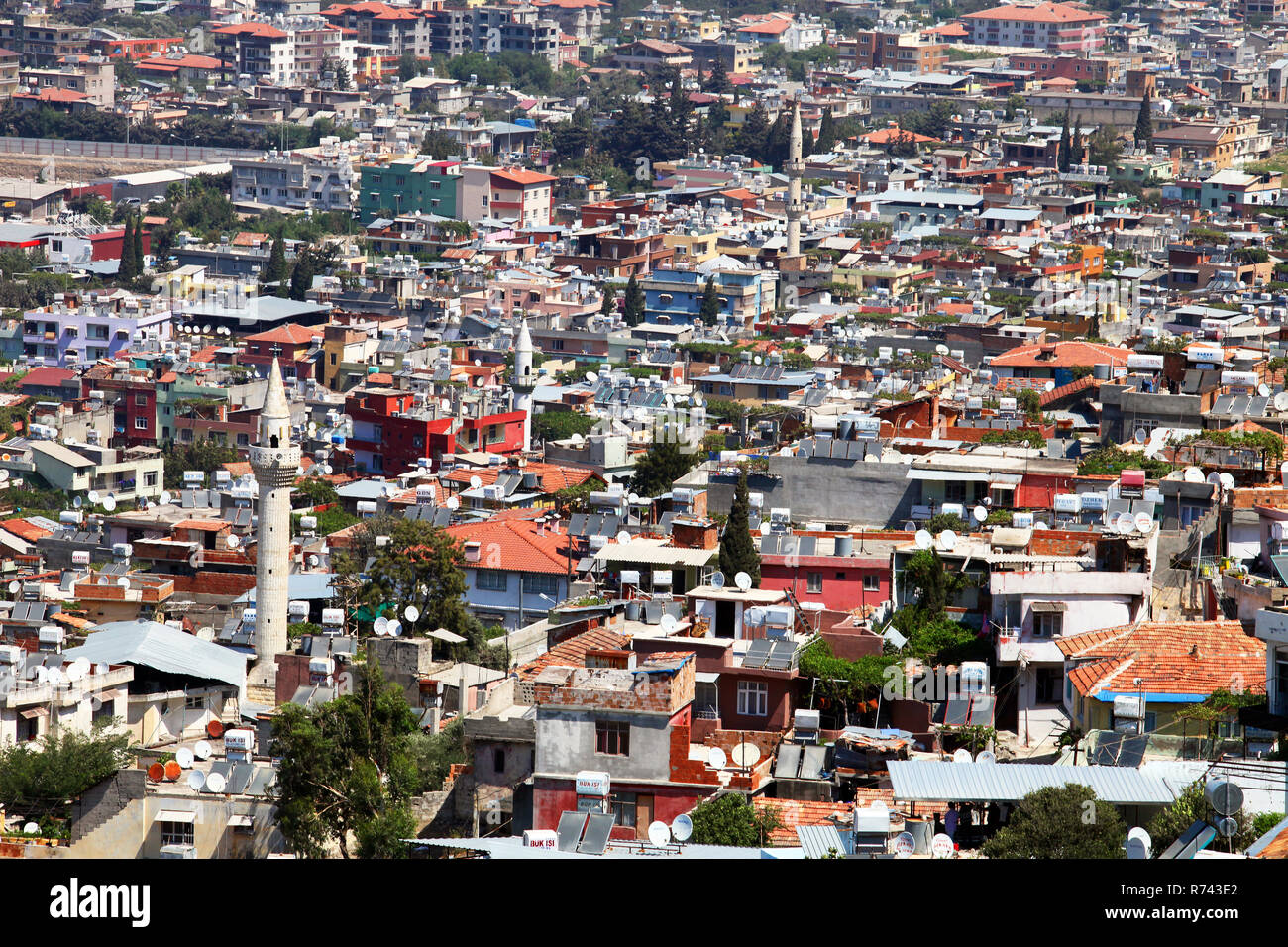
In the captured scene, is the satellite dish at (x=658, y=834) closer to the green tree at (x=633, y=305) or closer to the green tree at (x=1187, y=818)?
the green tree at (x=1187, y=818)

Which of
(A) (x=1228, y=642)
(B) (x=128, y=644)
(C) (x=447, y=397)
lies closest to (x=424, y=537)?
(B) (x=128, y=644)

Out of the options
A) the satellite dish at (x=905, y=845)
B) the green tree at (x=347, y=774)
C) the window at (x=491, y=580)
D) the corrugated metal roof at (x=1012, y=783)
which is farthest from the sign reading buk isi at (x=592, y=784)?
the window at (x=491, y=580)

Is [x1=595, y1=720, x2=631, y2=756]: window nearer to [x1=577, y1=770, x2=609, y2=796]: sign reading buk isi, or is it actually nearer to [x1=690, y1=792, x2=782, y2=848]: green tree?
[x1=577, y1=770, x2=609, y2=796]: sign reading buk isi

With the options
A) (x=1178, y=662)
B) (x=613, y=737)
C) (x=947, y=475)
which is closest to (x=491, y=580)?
(x=947, y=475)

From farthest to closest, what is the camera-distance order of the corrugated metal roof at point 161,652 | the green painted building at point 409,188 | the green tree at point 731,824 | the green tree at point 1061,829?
the green painted building at point 409,188 → the corrugated metal roof at point 161,652 → the green tree at point 731,824 → the green tree at point 1061,829

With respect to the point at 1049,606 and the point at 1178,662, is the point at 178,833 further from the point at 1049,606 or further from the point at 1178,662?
the point at 1178,662

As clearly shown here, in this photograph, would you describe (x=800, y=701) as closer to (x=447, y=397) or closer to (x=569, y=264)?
(x=447, y=397)
